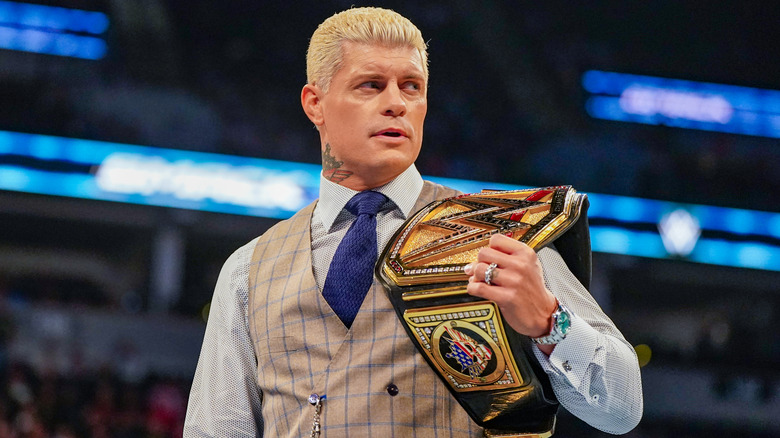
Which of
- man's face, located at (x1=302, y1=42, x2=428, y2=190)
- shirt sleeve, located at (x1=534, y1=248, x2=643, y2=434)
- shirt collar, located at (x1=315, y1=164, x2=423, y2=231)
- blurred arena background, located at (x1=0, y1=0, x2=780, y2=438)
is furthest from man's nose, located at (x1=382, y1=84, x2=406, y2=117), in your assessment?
blurred arena background, located at (x1=0, y1=0, x2=780, y2=438)

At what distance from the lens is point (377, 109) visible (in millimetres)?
1527

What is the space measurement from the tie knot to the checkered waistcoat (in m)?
0.07

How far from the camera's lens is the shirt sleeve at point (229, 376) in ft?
5.26

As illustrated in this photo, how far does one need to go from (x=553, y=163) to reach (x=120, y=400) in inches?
160

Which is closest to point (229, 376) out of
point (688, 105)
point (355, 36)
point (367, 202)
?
point (367, 202)

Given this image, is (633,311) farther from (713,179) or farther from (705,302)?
(713,179)

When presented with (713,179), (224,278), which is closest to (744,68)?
(713,179)

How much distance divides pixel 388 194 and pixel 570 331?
19.0 inches

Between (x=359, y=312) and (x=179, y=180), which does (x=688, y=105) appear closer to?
(x=179, y=180)

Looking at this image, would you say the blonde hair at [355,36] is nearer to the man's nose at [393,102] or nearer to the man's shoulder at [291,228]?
the man's nose at [393,102]

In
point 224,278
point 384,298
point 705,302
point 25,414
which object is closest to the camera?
point 384,298

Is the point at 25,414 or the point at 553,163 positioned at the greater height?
the point at 553,163

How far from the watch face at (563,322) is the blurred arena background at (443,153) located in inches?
238

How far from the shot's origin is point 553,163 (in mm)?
7676
